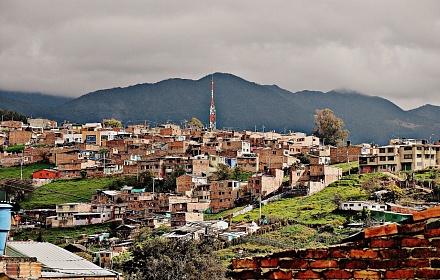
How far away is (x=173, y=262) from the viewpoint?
43188 mm

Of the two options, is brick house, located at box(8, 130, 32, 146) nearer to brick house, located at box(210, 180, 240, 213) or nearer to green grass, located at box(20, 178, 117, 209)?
green grass, located at box(20, 178, 117, 209)

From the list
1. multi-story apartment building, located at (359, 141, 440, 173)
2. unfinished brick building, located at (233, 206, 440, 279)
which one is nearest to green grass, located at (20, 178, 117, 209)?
multi-story apartment building, located at (359, 141, 440, 173)

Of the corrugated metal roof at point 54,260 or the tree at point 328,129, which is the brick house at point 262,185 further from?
the corrugated metal roof at point 54,260

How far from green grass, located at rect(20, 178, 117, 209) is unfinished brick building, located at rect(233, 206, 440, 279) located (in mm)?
64459

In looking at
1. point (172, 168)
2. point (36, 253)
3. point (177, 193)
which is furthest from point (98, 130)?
point (36, 253)

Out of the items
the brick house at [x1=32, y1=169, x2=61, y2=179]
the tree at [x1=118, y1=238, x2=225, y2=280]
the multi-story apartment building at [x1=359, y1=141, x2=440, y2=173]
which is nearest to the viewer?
the tree at [x1=118, y1=238, x2=225, y2=280]

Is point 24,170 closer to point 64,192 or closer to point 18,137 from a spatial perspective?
point 64,192

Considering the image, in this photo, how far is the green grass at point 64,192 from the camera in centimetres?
7050

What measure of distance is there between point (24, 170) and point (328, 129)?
115ft

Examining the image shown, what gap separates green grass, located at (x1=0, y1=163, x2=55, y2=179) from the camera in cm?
8238

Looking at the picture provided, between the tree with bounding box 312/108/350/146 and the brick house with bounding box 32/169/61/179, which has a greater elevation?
the tree with bounding box 312/108/350/146

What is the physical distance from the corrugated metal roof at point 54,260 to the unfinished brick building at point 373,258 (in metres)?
13.7

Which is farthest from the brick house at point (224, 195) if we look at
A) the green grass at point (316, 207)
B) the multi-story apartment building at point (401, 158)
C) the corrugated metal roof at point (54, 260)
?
the corrugated metal roof at point (54, 260)

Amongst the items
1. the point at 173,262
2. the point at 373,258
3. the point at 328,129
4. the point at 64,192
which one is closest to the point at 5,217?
the point at 373,258
